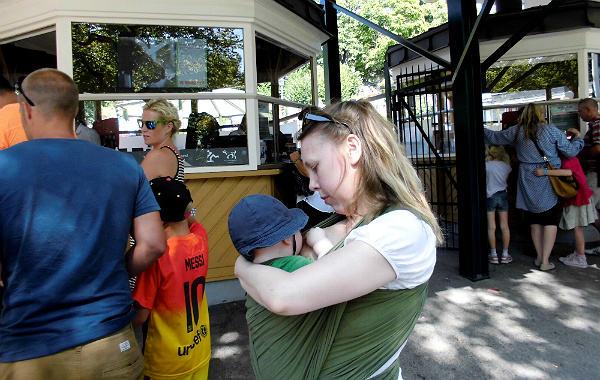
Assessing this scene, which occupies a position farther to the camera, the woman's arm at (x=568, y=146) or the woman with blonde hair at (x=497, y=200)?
the woman with blonde hair at (x=497, y=200)

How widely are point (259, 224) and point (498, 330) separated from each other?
10.8 feet

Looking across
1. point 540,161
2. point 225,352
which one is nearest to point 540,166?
point 540,161

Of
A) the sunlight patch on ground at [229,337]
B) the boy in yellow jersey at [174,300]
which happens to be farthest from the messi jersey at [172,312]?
the sunlight patch on ground at [229,337]

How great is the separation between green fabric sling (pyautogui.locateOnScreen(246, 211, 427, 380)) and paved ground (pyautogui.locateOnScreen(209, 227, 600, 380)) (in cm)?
215

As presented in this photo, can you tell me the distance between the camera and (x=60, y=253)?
147 cm

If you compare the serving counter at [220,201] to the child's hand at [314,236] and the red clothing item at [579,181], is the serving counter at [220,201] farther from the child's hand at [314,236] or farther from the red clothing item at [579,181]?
the red clothing item at [579,181]

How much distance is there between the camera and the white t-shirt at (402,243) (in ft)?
3.02

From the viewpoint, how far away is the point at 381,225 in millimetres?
944

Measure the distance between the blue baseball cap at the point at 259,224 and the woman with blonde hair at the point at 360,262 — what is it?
0.23 feet

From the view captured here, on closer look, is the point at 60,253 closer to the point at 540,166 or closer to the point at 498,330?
the point at 498,330

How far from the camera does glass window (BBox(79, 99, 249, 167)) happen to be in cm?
434

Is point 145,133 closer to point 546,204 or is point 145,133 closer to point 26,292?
point 26,292

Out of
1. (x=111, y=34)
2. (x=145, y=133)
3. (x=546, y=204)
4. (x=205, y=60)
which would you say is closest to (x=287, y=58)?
(x=205, y=60)

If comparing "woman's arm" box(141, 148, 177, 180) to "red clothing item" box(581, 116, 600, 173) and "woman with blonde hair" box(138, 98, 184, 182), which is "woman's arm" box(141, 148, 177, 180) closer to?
"woman with blonde hair" box(138, 98, 184, 182)
